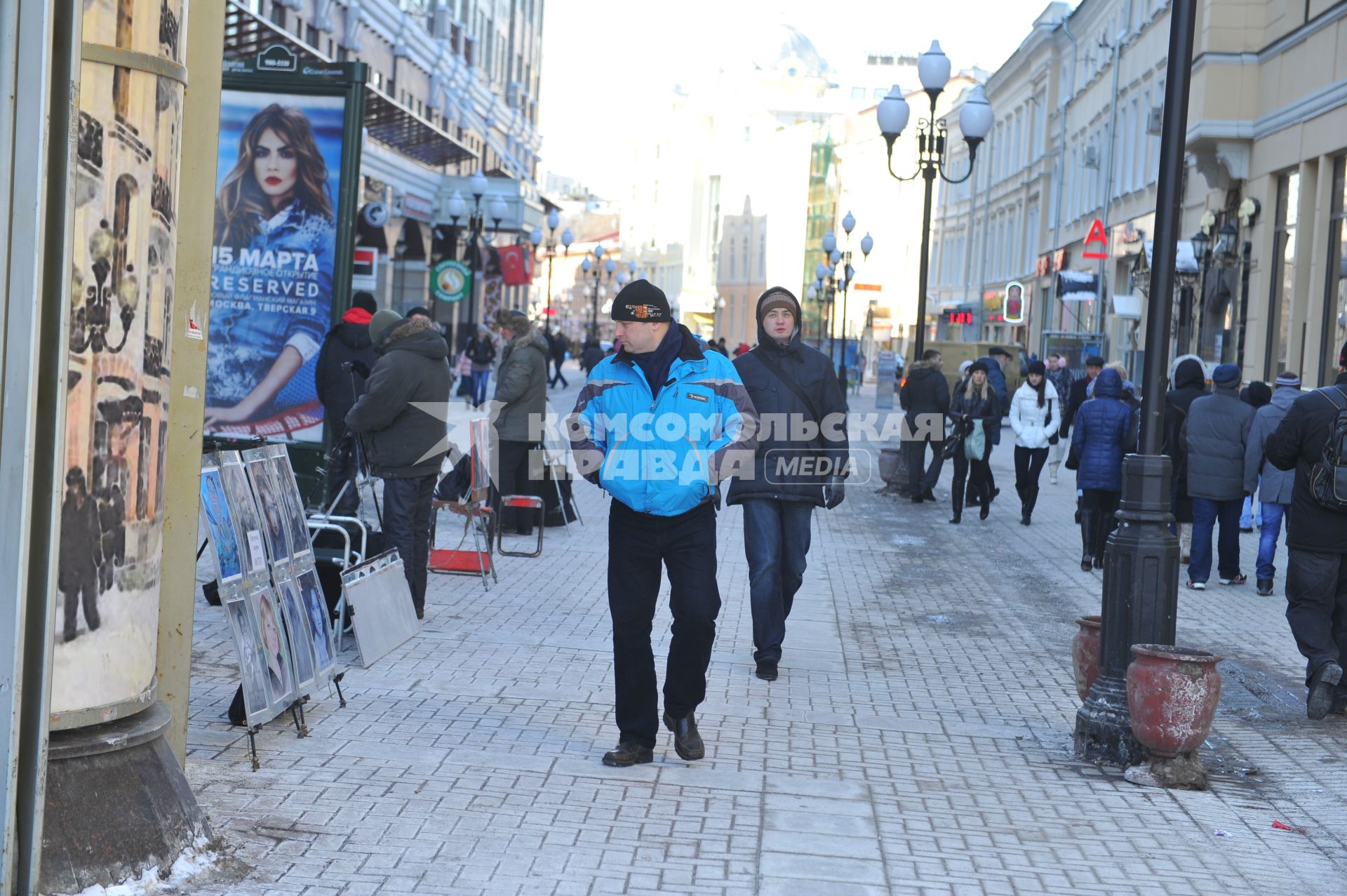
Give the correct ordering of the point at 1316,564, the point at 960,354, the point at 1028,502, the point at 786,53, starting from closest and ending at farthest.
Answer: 1. the point at 1316,564
2. the point at 1028,502
3. the point at 960,354
4. the point at 786,53

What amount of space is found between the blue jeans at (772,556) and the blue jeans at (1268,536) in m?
5.57

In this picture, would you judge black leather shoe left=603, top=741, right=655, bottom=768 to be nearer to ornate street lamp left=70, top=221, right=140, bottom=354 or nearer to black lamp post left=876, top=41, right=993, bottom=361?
ornate street lamp left=70, top=221, right=140, bottom=354

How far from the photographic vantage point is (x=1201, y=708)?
6.40m

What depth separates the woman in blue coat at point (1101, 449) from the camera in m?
13.5

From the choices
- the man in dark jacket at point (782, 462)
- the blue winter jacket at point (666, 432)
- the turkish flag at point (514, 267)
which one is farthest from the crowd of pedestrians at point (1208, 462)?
the turkish flag at point (514, 267)

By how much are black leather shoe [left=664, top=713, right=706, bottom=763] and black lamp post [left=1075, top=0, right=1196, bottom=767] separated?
1.68 m

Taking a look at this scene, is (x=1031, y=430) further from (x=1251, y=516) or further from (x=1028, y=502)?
(x=1251, y=516)

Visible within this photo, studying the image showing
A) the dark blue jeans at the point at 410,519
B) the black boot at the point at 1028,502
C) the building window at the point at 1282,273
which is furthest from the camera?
the building window at the point at 1282,273

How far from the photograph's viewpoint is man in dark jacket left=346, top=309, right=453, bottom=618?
907cm

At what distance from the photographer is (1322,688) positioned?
26.0 ft

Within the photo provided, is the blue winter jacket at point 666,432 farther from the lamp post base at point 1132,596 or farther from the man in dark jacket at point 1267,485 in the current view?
the man in dark jacket at point 1267,485

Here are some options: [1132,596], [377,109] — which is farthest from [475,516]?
[377,109]

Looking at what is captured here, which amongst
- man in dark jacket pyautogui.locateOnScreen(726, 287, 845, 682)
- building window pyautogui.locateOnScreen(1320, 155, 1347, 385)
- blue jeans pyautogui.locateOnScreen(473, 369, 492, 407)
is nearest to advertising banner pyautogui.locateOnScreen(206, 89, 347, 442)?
man in dark jacket pyautogui.locateOnScreen(726, 287, 845, 682)

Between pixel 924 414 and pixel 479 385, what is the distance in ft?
59.4
